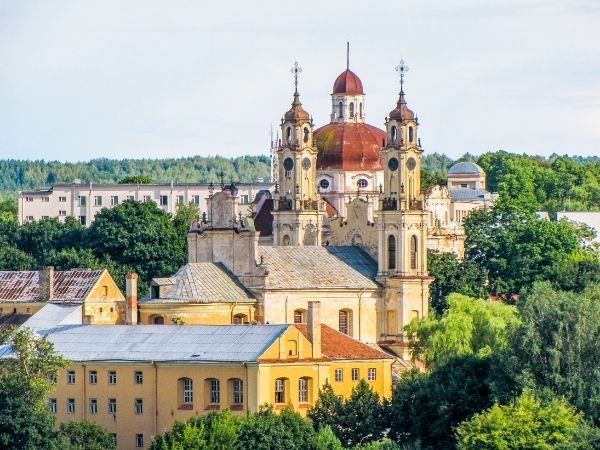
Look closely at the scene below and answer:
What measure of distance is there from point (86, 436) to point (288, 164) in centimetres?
3330

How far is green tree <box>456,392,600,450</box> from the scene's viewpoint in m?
95.2

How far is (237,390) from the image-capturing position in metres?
107

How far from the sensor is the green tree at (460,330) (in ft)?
387

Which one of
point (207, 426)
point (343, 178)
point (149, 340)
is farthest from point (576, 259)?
point (207, 426)

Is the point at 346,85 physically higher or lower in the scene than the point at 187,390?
higher

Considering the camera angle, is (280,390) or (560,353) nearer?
(560,353)

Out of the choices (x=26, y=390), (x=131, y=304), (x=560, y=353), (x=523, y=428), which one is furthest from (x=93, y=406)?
(x=523, y=428)

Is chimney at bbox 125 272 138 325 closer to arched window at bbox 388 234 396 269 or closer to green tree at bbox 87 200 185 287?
arched window at bbox 388 234 396 269

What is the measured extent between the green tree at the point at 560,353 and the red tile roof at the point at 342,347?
1060 centimetres

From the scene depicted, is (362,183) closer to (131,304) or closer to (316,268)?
(316,268)

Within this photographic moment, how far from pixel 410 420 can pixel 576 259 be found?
1851 inches

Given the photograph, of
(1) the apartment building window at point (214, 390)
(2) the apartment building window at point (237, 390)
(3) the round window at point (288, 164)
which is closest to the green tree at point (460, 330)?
(2) the apartment building window at point (237, 390)

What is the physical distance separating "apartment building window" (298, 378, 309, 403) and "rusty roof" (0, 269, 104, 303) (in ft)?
60.0

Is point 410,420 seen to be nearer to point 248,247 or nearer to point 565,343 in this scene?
point 565,343
